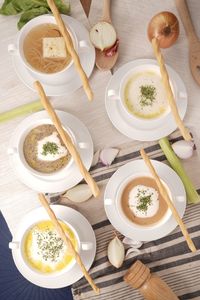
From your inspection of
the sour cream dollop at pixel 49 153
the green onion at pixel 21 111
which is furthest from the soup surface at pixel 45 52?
the sour cream dollop at pixel 49 153

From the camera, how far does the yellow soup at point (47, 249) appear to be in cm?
189

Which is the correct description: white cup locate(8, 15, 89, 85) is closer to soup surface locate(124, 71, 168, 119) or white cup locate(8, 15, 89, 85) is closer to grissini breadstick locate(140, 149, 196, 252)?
soup surface locate(124, 71, 168, 119)

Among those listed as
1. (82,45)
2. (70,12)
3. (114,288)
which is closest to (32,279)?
(114,288)

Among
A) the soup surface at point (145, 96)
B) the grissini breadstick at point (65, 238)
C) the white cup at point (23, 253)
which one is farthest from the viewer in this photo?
the soup surface at point (145, 96)

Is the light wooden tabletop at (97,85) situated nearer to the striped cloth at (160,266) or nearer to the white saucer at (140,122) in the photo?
the white saucer at (140,122)

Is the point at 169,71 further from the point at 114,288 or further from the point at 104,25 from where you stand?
the point at 114,288

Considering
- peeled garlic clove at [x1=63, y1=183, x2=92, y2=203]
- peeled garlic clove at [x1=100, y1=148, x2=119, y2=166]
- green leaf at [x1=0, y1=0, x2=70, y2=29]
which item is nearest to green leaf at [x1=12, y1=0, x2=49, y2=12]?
green leaf at [x1=0, y1=0, x2=70, y2=29]

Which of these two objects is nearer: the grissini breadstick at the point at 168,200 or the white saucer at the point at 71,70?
the grissini breadstick at the point at 168,200

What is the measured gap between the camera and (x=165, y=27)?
1.94 metres

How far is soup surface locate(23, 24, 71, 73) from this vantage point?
1.96 meters

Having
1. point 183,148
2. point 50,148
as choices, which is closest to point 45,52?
point 50,148

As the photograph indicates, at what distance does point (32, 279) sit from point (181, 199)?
1.91 ft

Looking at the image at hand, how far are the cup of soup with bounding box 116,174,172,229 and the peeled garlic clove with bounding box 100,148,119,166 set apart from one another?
0.11 meters

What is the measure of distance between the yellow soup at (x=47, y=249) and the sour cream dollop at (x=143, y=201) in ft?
0.77
